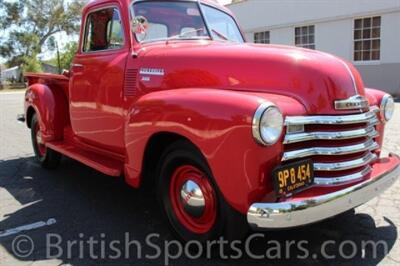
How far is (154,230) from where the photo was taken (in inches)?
153

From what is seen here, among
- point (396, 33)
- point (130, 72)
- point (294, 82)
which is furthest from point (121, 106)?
point (396, 33)

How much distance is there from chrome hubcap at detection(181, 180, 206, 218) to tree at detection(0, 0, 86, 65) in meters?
49.3

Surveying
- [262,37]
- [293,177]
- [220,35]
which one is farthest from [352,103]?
[262,37]

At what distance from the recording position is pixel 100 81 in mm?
4539

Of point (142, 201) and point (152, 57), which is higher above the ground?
point (152, 57)

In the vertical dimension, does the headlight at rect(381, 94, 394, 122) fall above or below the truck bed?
below

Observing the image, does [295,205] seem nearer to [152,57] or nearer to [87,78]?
[152,57]

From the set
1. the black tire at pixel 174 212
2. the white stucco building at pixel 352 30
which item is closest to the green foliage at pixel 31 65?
the white stucco building at pixel 352 30

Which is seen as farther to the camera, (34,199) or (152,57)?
(34,199)

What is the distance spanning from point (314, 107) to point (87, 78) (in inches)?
103

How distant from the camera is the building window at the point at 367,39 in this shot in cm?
1593

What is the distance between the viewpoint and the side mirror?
4.11 m

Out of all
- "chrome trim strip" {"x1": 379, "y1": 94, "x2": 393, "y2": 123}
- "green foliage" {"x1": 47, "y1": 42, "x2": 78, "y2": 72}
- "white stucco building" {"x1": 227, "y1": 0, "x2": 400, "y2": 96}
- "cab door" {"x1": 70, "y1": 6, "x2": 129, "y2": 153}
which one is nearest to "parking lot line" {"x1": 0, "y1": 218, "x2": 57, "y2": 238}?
"cab door" {"x1": 70, "y1": 6, "x2": 129, "y2": 153}

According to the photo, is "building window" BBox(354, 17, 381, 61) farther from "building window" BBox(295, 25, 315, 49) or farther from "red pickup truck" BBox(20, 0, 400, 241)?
"red pickup truck" BBox(20, 0, 400, 241)
